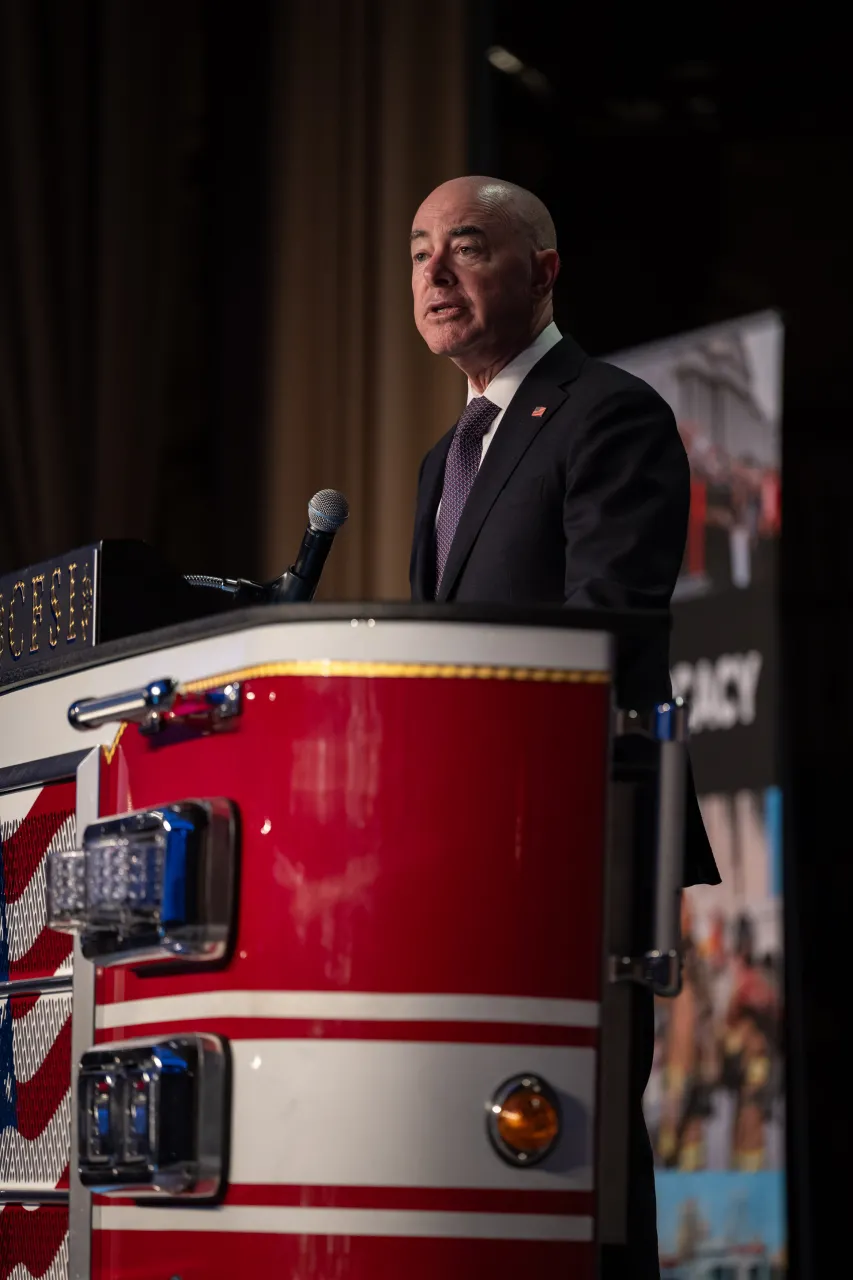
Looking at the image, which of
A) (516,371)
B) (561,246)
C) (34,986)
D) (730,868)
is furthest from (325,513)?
(561,246)

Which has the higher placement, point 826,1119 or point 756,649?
point 756,649

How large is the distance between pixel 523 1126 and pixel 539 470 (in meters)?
0.70

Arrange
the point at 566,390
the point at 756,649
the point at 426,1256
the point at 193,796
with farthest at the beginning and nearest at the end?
1. the point at 756,649
2. the point at 566,390
3. the point at 193,796
4. the point at 426,1256

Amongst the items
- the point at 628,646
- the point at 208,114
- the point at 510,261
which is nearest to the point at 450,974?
the point at 628,646

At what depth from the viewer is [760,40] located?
5.96 m

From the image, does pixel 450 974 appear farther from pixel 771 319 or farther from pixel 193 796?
pixel 771 319

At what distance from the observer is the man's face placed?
7.02 feet

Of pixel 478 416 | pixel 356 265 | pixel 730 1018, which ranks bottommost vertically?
pixel 730 1018

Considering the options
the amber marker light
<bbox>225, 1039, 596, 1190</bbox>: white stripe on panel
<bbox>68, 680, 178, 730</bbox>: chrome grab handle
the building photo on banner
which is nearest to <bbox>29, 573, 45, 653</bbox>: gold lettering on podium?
<bbox>68, 680, 178, 730</bbox>: chrome grab handle

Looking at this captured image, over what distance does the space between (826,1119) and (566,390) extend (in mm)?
3714

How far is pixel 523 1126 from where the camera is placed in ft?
5.08

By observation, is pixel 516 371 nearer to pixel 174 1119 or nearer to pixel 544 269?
pixel 544 269

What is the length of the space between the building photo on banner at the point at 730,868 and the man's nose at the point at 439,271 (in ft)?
7.06

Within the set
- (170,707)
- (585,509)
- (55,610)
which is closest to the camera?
(170,707)
